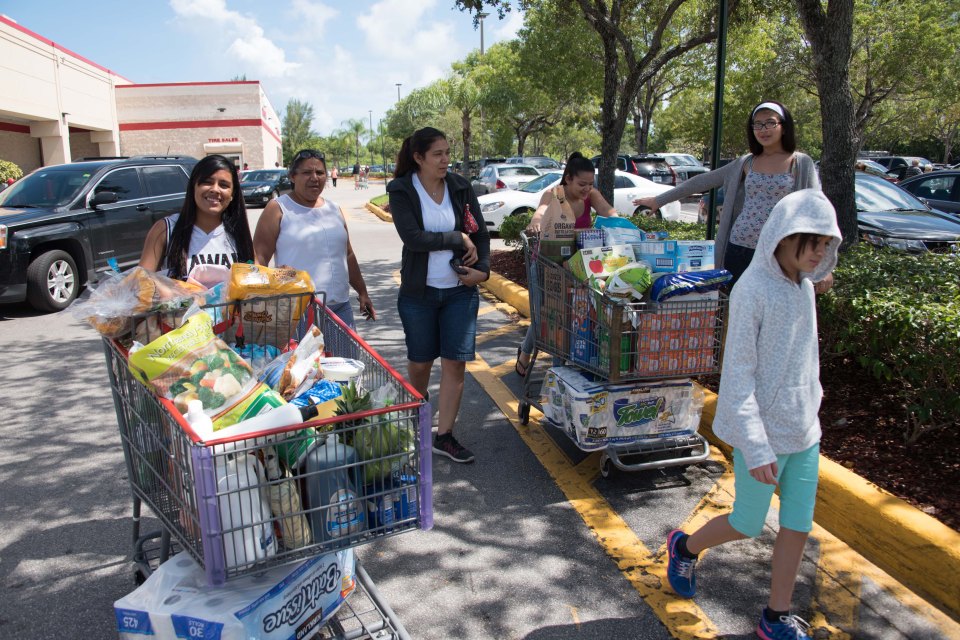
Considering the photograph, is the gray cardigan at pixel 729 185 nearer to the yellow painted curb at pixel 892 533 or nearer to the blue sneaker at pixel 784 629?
the yellow painted curb at pixel 892 533

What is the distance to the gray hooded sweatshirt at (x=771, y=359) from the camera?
254 centimetres

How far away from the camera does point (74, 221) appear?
9.12 m

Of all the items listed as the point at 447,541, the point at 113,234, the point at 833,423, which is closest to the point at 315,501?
the point at 447,541

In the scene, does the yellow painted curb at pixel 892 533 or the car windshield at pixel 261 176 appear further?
the car windshield at pixel 261 176

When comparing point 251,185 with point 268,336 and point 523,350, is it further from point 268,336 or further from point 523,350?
point 268,336

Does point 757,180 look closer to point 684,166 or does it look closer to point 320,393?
point 320,393

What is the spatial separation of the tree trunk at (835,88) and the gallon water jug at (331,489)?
529cm

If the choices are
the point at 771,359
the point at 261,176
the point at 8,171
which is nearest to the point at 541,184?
the point at 771,359

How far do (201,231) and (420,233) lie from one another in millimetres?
1177

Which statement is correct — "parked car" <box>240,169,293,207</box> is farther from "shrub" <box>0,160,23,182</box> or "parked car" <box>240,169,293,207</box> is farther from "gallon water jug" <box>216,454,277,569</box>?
"gallon water jug" <box>216,454,277,569</box>

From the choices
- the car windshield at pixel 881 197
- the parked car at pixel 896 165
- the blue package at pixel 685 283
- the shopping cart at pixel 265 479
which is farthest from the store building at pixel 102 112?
the parked car at pixel 896 165

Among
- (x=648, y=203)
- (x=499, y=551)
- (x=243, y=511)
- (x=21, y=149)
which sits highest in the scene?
A: (x=21, y=149)

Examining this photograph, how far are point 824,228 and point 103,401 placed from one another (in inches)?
208

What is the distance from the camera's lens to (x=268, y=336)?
10.00 ft
